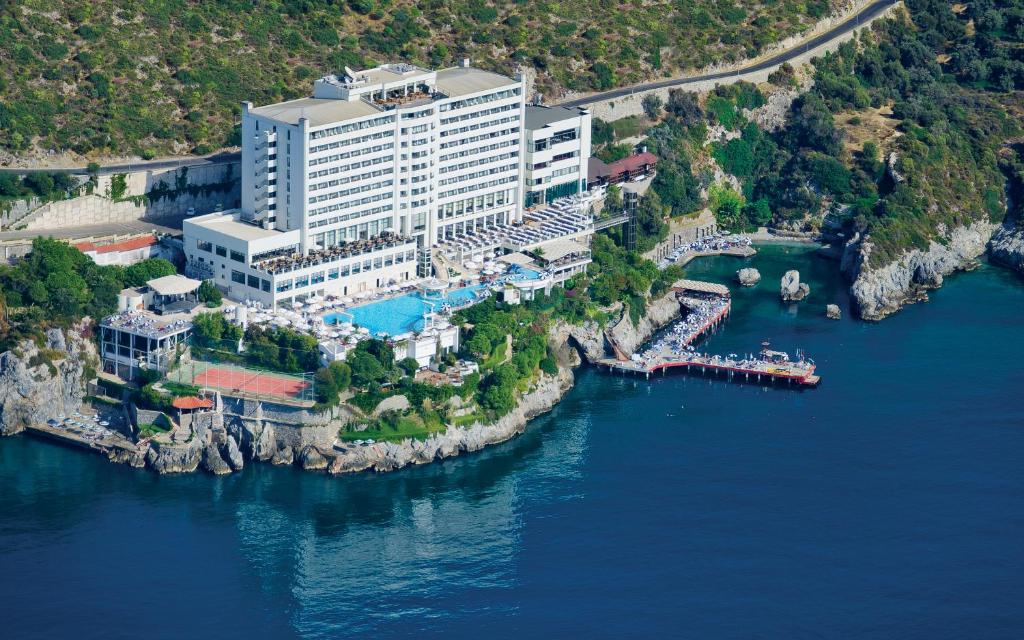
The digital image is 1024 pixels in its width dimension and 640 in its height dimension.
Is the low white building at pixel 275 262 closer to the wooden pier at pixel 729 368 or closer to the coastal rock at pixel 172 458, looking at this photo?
the coastal rock at pixel 172 458

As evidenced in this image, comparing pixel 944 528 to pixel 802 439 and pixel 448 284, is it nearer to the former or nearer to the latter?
pixel 802 439

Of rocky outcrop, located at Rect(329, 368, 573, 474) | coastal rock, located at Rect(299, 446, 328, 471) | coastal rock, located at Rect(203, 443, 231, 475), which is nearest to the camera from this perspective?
coastal rock, located at Rect(203, 443, 231, 475)

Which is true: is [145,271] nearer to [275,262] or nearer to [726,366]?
[275,262]

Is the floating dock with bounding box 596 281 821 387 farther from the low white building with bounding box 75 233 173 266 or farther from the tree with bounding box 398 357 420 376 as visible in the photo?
the low white building with bounding box 75 233 173 266

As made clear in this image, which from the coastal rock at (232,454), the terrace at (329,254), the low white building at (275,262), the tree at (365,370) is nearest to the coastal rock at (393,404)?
the tree at (365,370)

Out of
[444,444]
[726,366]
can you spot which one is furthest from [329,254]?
[726,366]

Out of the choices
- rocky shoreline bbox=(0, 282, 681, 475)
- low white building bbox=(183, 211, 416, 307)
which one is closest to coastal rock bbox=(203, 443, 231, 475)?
rocky shoreline bbox=(0, 282, 681, 475)
